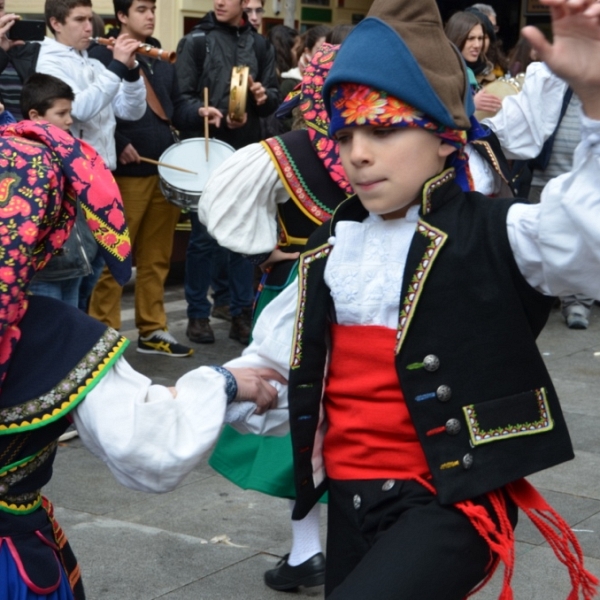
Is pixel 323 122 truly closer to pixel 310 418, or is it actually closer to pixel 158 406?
pixel 310 418

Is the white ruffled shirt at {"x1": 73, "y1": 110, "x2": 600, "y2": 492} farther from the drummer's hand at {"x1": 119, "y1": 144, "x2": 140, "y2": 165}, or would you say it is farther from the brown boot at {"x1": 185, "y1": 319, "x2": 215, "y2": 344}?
the brown boot at {"x1": 185, "y1": 319, "x2": 215, "y2": 344}

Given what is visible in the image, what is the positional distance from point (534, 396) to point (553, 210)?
0.45 metres

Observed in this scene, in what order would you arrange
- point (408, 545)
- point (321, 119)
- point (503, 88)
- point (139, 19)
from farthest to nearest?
point (139, 19) → point (503, 88) → point (321, 119) → point (408, 545)

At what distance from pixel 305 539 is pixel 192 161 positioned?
3394 millimetres

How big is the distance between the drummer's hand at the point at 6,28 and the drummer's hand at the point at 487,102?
2.49 meters

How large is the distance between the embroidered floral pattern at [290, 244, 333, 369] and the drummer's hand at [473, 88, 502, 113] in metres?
3.59

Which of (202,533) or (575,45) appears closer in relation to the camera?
(575,45)

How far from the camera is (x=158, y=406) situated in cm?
234

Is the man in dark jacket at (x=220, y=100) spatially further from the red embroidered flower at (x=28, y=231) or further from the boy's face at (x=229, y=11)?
the red embroidered flower at (x=28, y=231)

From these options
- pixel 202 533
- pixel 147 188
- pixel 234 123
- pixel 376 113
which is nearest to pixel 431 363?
pixel 376 113

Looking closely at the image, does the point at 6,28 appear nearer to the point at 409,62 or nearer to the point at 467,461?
the point at 409,62

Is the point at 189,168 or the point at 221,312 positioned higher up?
the point at 189,168

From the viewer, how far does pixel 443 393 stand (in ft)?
7.79

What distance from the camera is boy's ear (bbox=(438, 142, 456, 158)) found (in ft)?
8.29
